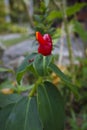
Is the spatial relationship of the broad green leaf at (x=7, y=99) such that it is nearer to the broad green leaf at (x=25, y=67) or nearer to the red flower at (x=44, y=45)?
the broad green leaf at (x=25, y=67)

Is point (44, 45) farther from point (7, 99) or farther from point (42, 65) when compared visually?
point (7, 99)

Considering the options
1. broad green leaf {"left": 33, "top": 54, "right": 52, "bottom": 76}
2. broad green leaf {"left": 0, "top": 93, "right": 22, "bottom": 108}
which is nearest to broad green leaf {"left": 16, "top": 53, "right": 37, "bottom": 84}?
broad green leaf {"left": 33, "top": 54, "right": 52, "bottom": 76}

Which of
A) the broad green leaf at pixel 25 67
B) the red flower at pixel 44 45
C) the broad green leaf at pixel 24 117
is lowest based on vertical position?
the broad green leaf at pixel 24 117

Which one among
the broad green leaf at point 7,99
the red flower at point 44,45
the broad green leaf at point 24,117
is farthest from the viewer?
the broad green leaf at point 7,99

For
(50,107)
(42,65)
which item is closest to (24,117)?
(50,107)

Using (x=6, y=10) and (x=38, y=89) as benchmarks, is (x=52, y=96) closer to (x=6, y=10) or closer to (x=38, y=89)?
(x=38, y=89)

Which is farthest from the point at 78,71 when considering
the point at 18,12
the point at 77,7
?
the point at 18,12

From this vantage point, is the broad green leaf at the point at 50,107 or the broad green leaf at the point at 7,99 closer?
the broad green leaf at the point at 50,107

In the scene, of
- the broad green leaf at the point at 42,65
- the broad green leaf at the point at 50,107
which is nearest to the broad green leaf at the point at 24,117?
the broad green leaf at the point at 50,107
